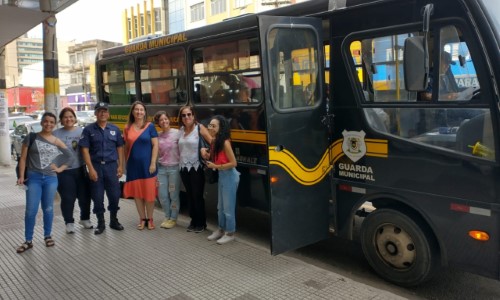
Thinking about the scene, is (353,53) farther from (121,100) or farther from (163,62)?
(121,100)

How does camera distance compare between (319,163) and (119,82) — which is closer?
(319,163)

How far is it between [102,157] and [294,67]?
2.84 metres

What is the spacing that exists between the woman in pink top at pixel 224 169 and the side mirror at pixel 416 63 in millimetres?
2182

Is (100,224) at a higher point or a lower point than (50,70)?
lower

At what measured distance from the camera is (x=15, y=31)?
1043cm

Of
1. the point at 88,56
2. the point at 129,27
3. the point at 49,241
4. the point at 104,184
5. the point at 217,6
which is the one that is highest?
the point at 129,27

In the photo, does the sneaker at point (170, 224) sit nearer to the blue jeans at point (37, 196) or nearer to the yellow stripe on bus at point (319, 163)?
the blue jeans at point (37, 196)

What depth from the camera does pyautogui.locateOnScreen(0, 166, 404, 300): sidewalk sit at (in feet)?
13.1

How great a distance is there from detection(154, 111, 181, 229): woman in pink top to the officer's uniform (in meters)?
0.57

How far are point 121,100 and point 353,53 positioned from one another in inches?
196

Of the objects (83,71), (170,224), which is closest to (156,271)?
(170,224)

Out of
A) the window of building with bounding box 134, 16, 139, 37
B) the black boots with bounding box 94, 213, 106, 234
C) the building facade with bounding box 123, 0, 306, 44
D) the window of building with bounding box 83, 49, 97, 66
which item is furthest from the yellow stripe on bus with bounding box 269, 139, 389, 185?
the window of building with bounding box 83, 49, 97, 66

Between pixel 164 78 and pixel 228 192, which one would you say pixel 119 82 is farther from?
pixel 228 192

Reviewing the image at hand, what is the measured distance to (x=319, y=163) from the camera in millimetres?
4605
